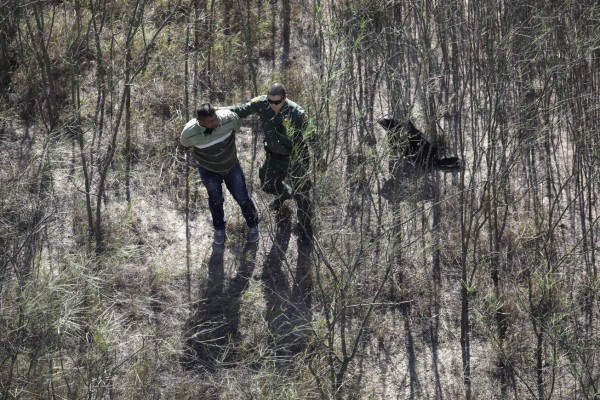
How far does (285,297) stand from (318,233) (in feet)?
4.61

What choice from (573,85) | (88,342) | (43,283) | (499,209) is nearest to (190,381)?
(88,342)

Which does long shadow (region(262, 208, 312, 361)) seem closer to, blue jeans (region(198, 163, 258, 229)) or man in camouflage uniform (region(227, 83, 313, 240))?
man in camouflage uniform (region(227, 83, 313, 240))

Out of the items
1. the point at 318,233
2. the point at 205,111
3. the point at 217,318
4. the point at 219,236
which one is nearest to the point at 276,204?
the point at 219,236

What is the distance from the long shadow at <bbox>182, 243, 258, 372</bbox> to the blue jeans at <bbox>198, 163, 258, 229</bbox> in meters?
0.37

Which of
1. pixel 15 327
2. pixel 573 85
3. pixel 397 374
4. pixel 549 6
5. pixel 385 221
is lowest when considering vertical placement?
pixel 397 374

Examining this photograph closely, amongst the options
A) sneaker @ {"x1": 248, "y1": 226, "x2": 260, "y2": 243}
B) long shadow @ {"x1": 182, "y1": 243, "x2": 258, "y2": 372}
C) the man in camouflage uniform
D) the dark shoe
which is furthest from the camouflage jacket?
long shadow @ {"x1": 182, "y1": 243, "x2": 258, "y2": 372}

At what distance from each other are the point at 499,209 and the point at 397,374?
202 cm

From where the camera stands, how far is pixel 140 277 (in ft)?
27.1

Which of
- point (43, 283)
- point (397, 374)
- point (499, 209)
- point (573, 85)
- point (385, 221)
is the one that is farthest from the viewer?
point (573, 85)

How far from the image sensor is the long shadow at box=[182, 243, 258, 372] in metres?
7.73

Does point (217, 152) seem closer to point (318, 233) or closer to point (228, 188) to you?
point (228, 188)

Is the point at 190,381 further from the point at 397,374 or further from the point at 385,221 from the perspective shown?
the point at 385,221

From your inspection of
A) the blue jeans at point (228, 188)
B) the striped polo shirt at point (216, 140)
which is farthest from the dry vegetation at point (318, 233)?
the striped polo shirt at point (216, 140)

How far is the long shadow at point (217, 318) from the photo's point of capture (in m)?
7.73
